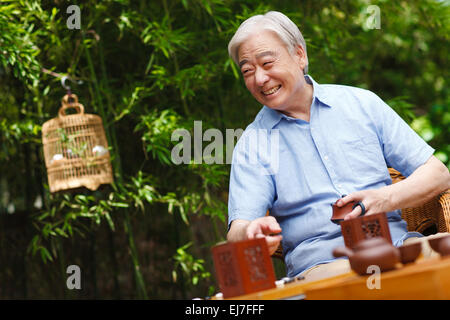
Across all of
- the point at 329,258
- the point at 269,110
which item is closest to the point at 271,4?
the point at 269,110

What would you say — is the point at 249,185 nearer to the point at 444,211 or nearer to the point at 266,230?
the point at 266,230

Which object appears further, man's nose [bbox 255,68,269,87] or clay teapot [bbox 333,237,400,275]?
man's nose [bbox 255,68,269,87]

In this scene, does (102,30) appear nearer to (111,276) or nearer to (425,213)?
(111,276)

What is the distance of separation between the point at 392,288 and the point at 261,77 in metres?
1.05

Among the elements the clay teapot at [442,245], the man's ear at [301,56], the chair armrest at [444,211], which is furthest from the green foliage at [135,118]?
the clay teapot at [442,245]

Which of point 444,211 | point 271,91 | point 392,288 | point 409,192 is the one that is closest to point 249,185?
point 271,91

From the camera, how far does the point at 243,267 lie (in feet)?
4.45

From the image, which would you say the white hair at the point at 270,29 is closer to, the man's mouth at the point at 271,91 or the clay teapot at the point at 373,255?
the man's mouth at the point at 271,91

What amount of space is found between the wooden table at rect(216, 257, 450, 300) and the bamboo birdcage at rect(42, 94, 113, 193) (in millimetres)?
2028

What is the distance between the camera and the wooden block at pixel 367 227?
1.47 meters

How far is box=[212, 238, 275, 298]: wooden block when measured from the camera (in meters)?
1.36

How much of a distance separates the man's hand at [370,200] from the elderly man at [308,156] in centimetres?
6

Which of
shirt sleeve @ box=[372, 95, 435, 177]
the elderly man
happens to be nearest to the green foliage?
the elderly man

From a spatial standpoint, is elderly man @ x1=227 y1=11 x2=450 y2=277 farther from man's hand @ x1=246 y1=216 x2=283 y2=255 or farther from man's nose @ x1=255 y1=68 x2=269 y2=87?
man's hand @ x1=246 y1=216 x2=283 y2=255
